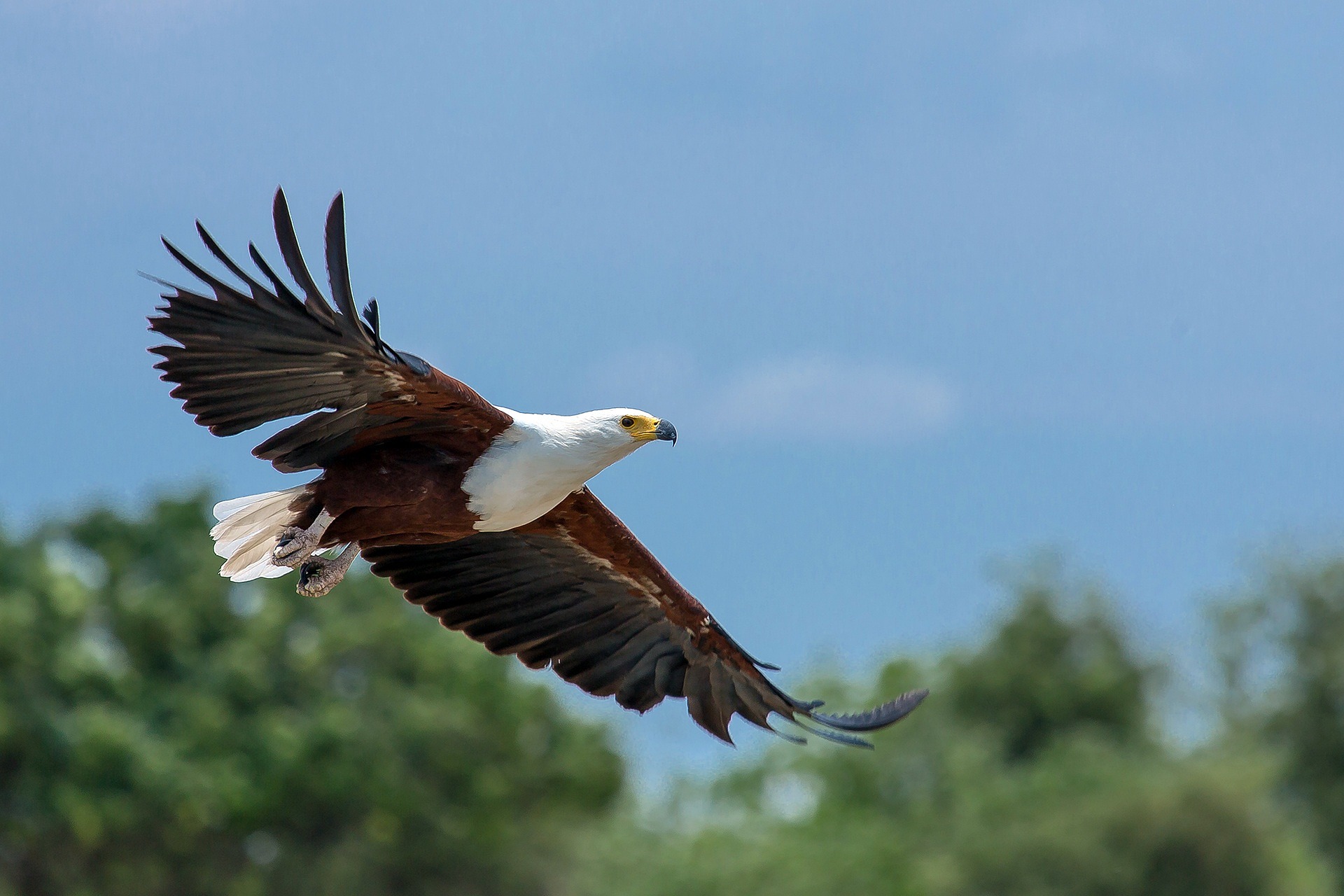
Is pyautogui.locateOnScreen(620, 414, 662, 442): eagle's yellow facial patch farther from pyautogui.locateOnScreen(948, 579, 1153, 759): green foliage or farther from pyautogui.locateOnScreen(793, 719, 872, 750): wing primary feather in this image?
pyautogui.locateOnScreen(948, 579, 1153, 759): green foliage

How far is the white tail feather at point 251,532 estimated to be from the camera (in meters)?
8.65

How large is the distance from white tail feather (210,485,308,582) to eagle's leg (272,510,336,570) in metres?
0.23

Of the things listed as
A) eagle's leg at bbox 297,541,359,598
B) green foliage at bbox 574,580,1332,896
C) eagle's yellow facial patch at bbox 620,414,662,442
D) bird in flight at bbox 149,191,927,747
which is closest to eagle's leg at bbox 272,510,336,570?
bird in flight at bbox 149,191,927,747

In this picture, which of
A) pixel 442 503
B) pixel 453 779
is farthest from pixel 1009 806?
pixel 442 503

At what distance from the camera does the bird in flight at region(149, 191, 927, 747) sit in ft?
23.8

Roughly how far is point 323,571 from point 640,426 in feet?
6.00

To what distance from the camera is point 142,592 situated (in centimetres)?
2880

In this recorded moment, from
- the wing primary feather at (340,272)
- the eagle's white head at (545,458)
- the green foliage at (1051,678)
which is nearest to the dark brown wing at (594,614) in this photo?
the eagle's white head at (545,458)

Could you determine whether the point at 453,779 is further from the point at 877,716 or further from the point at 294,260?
the point at 294,260

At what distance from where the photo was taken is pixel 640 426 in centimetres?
847

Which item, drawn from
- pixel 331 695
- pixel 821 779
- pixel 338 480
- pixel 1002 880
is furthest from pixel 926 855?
pixel 338 480

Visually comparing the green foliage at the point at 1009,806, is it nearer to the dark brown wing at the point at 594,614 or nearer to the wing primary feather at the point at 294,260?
the dark brown wing at the point at 594,614

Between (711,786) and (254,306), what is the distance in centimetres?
3647

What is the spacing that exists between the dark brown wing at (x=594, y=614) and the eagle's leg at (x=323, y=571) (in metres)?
0.50
